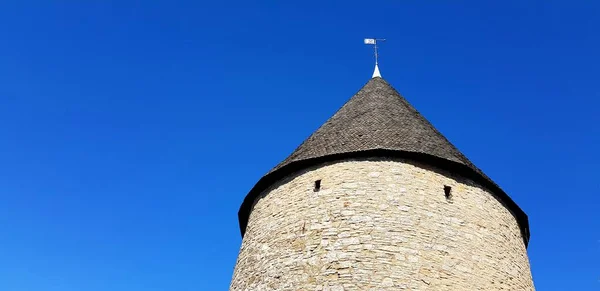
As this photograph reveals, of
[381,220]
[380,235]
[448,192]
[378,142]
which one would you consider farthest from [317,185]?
[448,192]

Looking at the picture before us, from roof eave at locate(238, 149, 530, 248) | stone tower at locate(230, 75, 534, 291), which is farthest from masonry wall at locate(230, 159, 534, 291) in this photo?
roof eave at locate(238, 149, 530, 248)

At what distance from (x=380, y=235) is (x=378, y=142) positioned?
7.08 ft

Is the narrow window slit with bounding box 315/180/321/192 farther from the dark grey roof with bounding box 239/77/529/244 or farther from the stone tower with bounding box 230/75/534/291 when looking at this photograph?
the dark grey roof with bounding box 239/77/529/244

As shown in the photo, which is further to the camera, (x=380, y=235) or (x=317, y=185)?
(x=317, y=185)

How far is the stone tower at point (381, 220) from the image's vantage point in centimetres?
909

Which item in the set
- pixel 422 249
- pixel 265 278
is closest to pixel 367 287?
pixel 422 249

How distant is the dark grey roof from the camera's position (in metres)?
10.7

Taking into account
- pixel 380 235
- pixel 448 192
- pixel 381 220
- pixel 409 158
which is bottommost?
pixel 380 235

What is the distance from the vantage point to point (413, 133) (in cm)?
1150

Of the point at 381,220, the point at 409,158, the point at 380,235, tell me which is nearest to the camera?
the point at 380,235

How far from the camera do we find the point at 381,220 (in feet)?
31.3

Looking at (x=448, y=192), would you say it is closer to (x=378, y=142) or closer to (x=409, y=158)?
(x=409, y=158)

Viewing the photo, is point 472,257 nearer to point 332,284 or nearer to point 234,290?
point 332,284

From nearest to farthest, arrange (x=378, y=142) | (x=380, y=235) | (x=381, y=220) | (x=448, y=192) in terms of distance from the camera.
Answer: (x=380, y=235)
(x=381, y=220)
(x=448, y=192)
(x=378, y=142)
